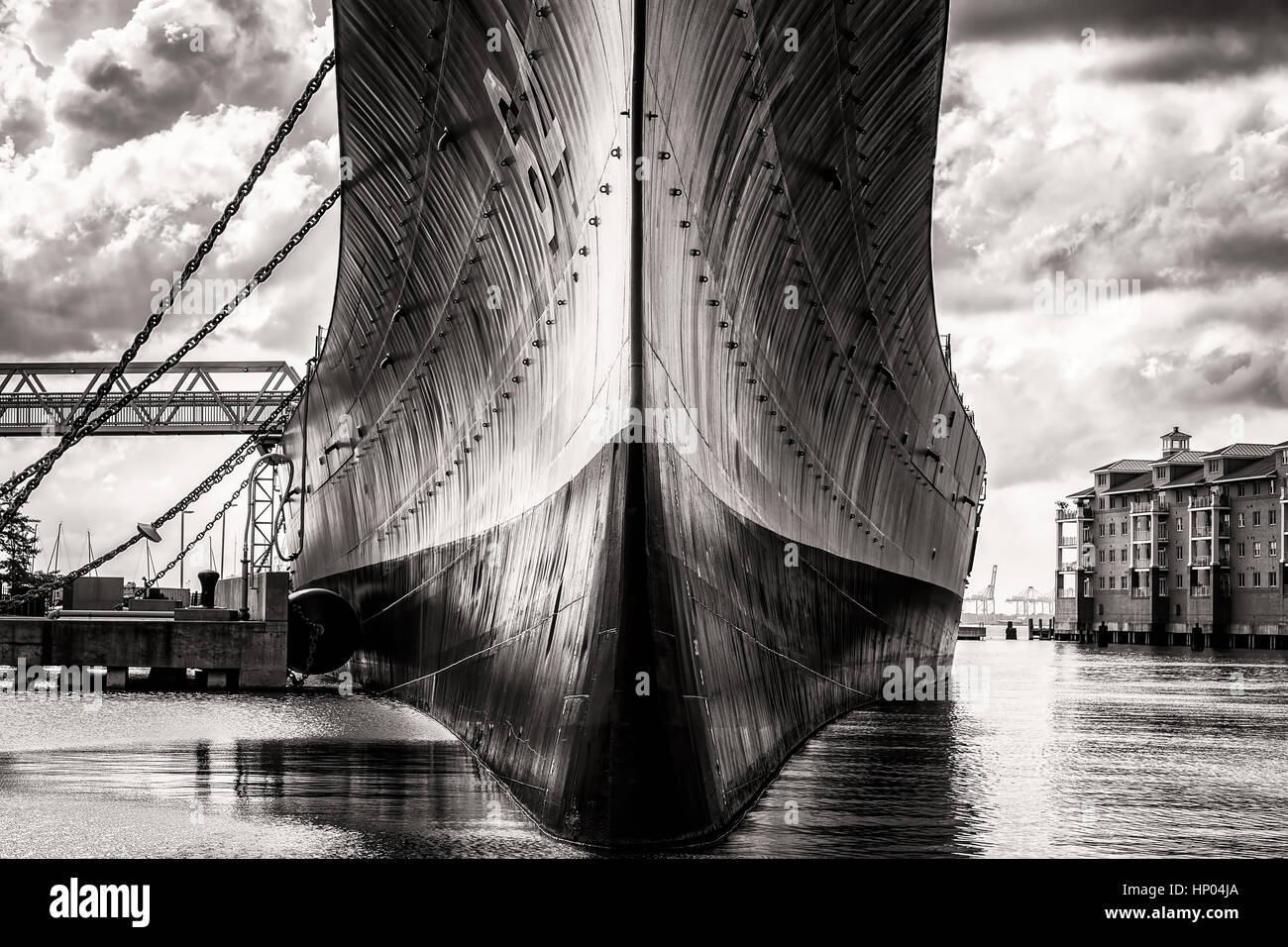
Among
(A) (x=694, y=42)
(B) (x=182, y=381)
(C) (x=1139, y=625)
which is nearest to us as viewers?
(A) (x=694, y=42)

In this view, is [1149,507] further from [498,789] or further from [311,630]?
[498,789]

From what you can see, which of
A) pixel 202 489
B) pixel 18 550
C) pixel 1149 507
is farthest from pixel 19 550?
pixel 1149 507

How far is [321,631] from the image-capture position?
23.5 metres

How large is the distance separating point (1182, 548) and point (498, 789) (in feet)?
344

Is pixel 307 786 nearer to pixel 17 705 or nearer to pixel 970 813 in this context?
pixel 970 813

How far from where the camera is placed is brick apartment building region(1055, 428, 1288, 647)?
319 ft

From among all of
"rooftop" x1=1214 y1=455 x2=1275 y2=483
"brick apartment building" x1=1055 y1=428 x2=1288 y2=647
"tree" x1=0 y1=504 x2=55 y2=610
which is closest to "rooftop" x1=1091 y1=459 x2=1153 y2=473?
"brick apartment building" x1=1055 y1=428 x2=1288 y2=647

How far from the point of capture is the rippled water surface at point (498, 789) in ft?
29.0

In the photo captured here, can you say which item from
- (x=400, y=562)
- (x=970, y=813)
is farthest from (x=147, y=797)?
(x=400, y=562)

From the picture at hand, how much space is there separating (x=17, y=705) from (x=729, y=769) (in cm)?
1528

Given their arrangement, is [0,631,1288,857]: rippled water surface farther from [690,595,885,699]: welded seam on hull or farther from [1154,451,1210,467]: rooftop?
[1154,451,1210,467]: rooftop

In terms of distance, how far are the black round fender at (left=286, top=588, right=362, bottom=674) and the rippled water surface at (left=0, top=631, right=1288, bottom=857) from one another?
2.37m

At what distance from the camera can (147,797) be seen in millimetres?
10648

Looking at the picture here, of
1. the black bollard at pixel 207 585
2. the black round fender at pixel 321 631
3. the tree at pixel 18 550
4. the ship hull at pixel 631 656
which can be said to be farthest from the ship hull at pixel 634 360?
the tree at pixel 18 550
